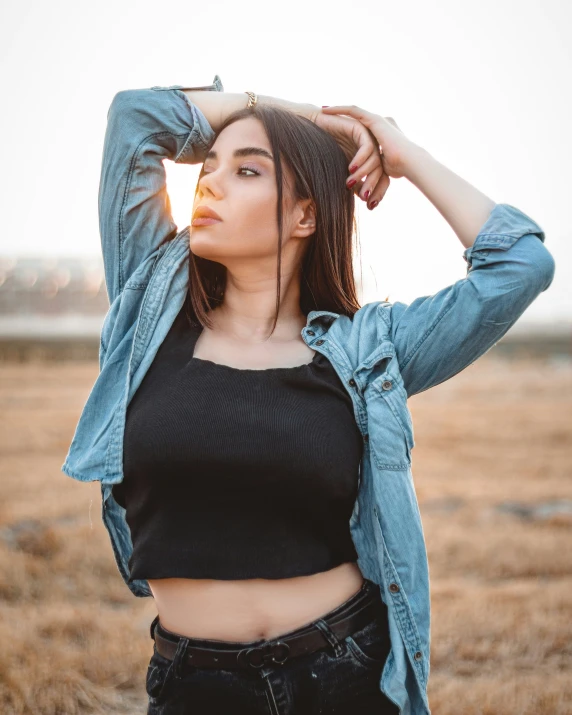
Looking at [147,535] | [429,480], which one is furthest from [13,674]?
[429,480]

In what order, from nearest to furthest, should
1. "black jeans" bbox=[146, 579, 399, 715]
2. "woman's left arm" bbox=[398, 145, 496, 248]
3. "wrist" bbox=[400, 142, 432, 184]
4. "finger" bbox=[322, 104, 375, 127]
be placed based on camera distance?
"black jeans" bbox=[146, 579, 399, 715], "woman's left arm" bbox=[398, 145, 496, 248], "wrist" bbox=[400, 142, 432, 184], "finger" bbox=[322, 104, 375, 127]

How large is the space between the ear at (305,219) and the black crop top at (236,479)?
2.16ft

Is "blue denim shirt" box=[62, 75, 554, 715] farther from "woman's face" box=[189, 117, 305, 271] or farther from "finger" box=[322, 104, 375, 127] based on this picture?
"finger" box=[322, 104, 375, 127]

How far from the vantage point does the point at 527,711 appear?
3742 mm

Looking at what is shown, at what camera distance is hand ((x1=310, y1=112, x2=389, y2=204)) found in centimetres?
243

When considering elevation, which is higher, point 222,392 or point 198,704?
point 222,392

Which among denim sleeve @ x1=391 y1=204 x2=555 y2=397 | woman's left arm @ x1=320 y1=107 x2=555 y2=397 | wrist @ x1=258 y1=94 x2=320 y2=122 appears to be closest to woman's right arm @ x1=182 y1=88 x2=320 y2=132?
wrist @ x1=258 y1=94 x2=320 y2=122

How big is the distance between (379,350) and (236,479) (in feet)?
1.91

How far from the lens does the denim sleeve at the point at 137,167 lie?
7.95 ft

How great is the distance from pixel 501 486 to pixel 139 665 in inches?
236

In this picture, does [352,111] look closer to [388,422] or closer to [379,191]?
[379,191]

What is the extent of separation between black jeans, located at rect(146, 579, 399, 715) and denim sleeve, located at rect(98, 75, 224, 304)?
123cm

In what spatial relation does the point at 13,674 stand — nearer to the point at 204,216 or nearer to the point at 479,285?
the point at 204,216

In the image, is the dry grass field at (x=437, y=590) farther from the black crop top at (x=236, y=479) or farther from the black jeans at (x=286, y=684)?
the black crop top at (x=236, y=479)
